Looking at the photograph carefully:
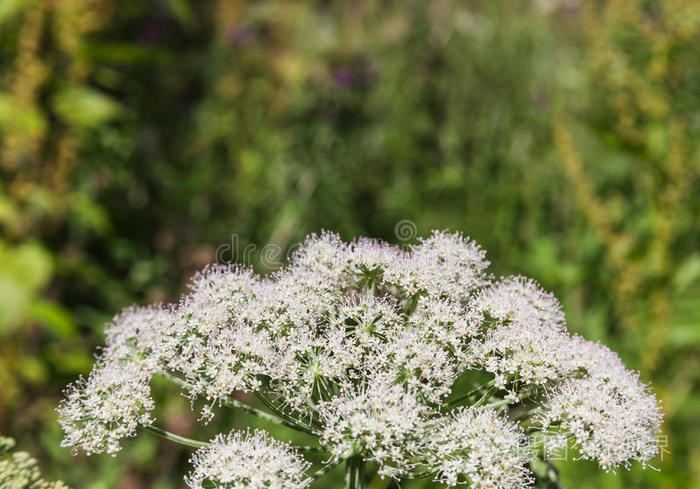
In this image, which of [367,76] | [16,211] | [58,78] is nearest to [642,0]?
[367,76]

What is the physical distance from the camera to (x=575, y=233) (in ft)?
17.2

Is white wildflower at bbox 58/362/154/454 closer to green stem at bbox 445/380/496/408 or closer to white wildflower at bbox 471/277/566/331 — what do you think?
green stem at bbox 445/380/496/408

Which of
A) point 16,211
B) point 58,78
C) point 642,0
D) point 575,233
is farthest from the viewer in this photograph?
point 575,233

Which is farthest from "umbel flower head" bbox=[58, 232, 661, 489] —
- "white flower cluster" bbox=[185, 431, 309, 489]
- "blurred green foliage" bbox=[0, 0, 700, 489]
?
"blurred green foliage" bbox=[0, 0, 700, 489]

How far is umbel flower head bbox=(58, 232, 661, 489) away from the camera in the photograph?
5.03 feet

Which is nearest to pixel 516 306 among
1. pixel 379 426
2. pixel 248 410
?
pixel 379 426

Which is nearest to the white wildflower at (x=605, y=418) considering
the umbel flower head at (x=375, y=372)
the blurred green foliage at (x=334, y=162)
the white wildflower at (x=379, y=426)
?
the umbel flower head at (x=375, y=372)

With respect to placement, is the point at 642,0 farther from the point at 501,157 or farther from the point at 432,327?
the point at 432,327

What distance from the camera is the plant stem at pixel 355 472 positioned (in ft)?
5.37

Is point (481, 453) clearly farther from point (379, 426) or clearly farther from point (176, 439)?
point (176, 439)

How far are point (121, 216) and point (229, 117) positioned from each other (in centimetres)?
144

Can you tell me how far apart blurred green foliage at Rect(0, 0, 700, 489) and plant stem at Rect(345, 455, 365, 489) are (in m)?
1.96

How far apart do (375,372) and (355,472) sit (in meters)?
0.33

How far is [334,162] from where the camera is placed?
5.74 meters
